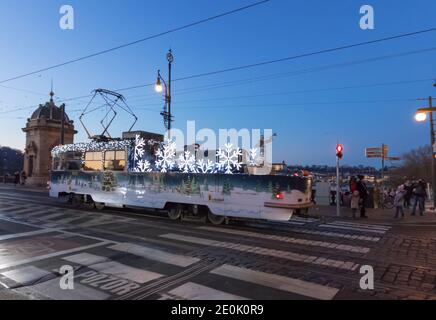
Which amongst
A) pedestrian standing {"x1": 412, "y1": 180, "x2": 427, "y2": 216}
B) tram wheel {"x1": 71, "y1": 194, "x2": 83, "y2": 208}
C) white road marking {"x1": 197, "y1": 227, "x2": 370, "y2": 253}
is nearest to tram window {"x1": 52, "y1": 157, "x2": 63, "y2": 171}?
tram wheel {"x1": 71, "y1": 194, "x2": 83, "y2": 208}

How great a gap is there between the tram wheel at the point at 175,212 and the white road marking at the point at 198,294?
7814 millimetres

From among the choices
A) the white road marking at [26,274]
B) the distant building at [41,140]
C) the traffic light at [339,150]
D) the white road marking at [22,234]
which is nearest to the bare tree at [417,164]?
the distant building at [41,140]

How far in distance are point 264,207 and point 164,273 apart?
5.21 metres

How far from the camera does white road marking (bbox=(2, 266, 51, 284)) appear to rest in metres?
6.29

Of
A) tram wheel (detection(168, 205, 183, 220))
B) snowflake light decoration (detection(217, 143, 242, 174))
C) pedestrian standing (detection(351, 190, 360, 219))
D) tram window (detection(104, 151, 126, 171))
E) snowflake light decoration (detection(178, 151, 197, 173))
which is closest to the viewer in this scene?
snowflake light decoration (detection(217, 143, 242, 174))

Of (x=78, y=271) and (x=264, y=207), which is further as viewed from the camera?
(x=264, y=207)

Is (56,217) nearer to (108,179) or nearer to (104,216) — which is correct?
(104,216)

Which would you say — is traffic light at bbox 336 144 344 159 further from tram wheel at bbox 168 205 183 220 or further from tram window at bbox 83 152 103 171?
tram window at bbox 83 152 103 171

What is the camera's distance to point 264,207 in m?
11.2

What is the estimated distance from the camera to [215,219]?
41.7 feet

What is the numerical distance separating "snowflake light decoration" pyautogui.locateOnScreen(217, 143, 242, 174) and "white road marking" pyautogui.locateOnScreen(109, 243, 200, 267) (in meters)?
4.48

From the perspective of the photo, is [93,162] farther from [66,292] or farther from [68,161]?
[66,292]
